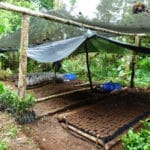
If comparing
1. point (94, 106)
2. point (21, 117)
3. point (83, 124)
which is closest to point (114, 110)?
point (94, 106)

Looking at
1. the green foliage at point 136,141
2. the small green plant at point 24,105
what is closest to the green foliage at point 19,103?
the small green plant at point 24,105

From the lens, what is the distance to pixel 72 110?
4.77m

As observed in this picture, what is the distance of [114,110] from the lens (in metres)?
4.61

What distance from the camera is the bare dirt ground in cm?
360

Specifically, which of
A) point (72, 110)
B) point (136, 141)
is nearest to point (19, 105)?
point (72, 110)

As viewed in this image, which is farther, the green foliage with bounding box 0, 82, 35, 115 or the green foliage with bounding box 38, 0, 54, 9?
the green foliage with bounding box 38, 0, 54, 9

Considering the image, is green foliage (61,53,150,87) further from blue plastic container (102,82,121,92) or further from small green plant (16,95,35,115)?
small green plant (16,95,35,115)

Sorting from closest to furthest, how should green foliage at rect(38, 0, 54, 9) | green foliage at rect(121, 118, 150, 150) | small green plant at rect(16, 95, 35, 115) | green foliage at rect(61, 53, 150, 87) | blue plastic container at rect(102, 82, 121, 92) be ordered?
green foliage at rect(121, 118, 150, 150) < small green plant at rect(16, 95, 35, 115) < blue plastic container at rect(102, 82, 121, 92) < green foliage at rect(61, 53, 150, 87) < green foliage at rect(38, 0, 54, 9)

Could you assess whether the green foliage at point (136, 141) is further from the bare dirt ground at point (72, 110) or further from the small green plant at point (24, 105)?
the small green plant at point (24, 105)

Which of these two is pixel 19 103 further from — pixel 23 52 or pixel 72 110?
pixel 72 110

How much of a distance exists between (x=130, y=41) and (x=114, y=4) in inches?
177

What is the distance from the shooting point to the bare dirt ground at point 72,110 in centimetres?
360

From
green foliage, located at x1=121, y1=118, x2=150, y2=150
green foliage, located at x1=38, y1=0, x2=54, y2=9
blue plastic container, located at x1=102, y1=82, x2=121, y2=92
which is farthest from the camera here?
green foliage, located at x1=38, y1=0, x2=54, y2=9

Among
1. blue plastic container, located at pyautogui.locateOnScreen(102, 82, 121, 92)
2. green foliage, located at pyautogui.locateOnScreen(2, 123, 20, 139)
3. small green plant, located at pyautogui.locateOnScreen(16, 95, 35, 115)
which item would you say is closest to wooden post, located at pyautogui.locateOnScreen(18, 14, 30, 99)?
small green plant, located at pyautogui.locateOnScreen(16, 95, 35, 115)
